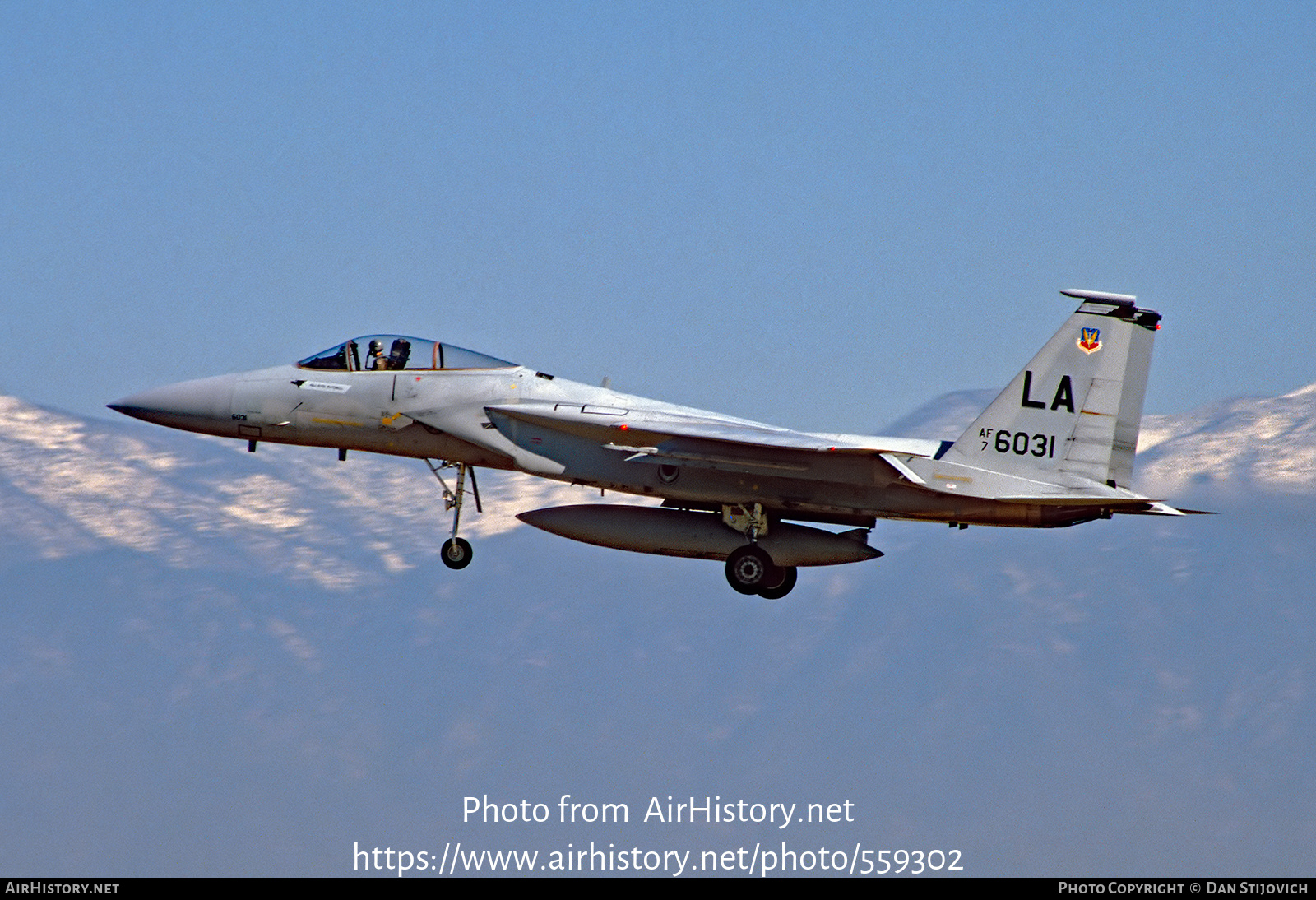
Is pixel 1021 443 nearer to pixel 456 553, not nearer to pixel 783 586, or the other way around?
pixel 783 586

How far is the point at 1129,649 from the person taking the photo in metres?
188

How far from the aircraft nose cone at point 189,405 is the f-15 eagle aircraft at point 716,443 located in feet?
0.08

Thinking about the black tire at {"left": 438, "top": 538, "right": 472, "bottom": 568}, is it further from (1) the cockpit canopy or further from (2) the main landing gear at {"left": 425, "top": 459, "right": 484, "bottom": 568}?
(1) the cockpit canopy

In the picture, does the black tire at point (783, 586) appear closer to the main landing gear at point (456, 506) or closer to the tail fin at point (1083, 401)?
the tail fin at point (1083, 401)

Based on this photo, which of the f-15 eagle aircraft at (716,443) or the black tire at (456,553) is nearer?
the f-15 eagle aircraft at (716,443)

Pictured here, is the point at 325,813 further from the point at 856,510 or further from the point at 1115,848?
the point at 856,510

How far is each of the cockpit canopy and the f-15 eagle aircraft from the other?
24mm

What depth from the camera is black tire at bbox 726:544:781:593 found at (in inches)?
998

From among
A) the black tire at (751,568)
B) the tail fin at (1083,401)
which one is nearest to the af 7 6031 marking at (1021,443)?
the tail fin at (1083,401)

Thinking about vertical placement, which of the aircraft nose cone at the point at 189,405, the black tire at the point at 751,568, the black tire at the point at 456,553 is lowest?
the black tire at the point at 456,553

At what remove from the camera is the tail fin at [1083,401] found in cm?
2405

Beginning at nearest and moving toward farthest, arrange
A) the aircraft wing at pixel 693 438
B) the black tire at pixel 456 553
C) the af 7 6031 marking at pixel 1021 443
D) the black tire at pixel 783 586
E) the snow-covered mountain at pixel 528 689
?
the aircraft wing at pixel 693 438
the af 7 6031 marking at pixel 1021 443
the black tire at pixel 783 586
the black tire at pixel 456 553
the snow-covered mountain at pixel 528 689

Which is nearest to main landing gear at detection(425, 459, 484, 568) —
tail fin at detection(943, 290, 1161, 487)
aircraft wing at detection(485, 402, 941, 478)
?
aircraft wing at detection(485, 402, 941, 478)

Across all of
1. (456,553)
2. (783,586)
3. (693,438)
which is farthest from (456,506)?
(783,586)
